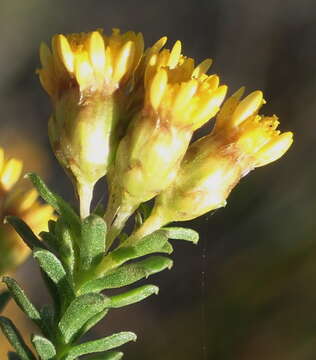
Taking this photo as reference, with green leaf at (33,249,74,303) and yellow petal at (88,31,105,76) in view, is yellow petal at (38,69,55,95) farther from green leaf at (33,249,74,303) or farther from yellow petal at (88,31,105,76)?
green leaf at (33,249,74,303)

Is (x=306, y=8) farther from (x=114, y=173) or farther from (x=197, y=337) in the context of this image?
(x=114, y=173)

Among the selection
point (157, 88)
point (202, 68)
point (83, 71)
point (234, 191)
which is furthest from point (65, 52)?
point (234, 191)

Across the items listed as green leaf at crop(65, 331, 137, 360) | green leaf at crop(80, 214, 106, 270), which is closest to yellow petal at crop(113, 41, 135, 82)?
green leaf at crop(80, 214, 106, 270)

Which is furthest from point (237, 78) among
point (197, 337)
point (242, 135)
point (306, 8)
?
point (242, 135)

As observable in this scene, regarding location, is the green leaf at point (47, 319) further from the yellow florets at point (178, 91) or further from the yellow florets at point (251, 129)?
the yellow florets at point (251, 129)

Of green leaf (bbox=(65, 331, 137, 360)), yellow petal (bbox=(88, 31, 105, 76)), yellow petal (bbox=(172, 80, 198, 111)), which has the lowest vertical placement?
green leaf (bbox=(65, 331, 137, 360))

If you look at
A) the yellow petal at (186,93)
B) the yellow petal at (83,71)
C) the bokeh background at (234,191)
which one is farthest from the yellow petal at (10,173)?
the bokeh background at (234,191)

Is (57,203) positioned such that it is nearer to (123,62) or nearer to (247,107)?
(123,62)
